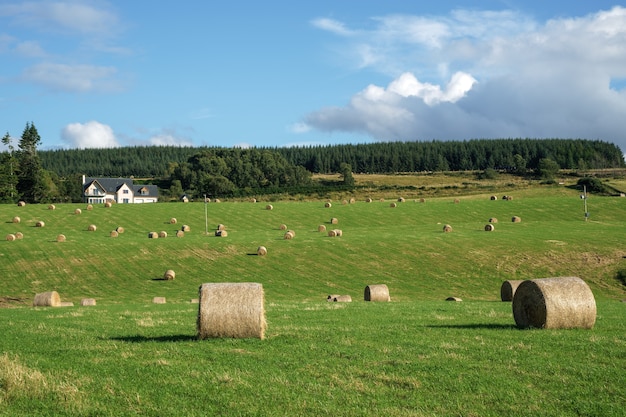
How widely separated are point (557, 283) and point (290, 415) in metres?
10.8

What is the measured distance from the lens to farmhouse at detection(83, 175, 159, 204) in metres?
179

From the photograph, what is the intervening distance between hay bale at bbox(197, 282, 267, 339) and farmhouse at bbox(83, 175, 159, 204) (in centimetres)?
16666

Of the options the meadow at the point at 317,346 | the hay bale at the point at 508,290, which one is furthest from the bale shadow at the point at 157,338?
the hay bale at the point at 508,290

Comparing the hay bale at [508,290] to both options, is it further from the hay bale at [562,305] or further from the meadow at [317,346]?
the hay bale at [562,305]

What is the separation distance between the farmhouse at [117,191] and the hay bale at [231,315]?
167 metres

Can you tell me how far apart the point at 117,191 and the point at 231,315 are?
17315cm

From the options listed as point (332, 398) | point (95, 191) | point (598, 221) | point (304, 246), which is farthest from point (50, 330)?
point (95, 191)

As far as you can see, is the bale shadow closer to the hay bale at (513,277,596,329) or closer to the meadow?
the meadow

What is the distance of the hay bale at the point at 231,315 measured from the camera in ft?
53.9

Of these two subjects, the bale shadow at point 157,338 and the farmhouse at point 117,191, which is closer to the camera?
the bale shadow at point 157,338

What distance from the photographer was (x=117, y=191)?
180875mm

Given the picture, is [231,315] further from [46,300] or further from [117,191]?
[117,191]

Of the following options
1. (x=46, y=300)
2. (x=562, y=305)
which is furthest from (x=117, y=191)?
(x=562, y=305)

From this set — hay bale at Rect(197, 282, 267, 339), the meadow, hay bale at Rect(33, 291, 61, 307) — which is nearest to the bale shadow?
the meadow
